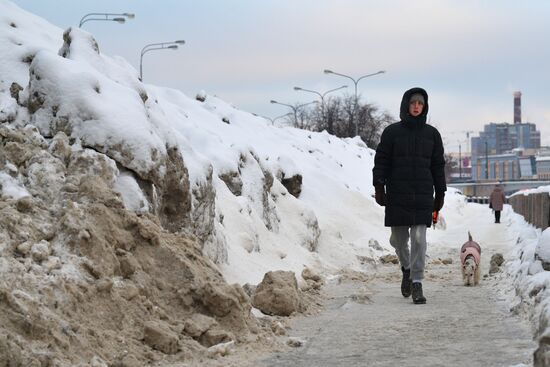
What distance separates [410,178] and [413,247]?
28.2 inches

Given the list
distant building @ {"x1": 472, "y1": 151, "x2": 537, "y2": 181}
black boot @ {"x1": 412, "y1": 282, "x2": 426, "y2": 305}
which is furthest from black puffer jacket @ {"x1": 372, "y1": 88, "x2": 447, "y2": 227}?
distant building @ {"x1": 472, "y1": 151, "x2": 537, "y2": 181}

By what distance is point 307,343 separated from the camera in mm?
6270

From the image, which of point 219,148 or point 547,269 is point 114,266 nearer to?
point 547,269

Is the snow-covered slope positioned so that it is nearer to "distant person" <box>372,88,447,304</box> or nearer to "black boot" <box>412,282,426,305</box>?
"distant person" <box>372,88,447,304</box>

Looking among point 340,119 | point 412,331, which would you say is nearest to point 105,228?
point 412,331

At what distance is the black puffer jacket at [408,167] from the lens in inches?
344

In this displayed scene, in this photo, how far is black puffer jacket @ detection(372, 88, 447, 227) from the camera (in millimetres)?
8742

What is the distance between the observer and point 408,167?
347 inches

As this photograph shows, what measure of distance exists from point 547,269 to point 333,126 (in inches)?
2850

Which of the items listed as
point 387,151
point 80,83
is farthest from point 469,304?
point 80,83

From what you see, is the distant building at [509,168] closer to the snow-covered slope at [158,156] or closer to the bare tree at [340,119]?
the bare tree at [340,119]

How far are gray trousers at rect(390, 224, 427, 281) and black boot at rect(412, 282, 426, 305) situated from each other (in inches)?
4.7

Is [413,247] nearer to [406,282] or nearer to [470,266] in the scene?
[406,282]

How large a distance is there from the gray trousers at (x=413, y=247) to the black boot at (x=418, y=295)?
12cm
